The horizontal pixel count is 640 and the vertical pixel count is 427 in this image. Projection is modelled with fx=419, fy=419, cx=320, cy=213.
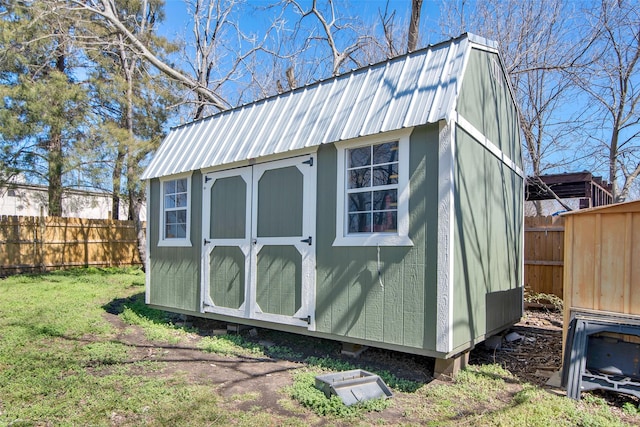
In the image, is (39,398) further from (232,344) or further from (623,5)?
(623,5)

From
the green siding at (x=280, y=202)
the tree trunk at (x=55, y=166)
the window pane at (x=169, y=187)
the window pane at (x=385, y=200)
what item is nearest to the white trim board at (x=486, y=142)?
the window pane at (x=385, y=200)

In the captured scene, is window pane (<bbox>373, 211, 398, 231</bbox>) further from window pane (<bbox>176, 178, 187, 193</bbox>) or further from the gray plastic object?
window pane (<bbox>176, 178, 187, 193</bbox>)

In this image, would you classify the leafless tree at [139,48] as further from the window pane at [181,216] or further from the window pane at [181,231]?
the window pane at [181,231]

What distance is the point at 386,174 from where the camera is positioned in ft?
14.5

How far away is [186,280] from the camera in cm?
662

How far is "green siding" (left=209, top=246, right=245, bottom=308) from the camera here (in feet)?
18.9

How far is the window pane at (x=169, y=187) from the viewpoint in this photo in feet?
23.2

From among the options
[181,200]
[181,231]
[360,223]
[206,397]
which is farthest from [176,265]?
[360,223]

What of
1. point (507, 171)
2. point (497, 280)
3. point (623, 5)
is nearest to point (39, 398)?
point (497, 280)

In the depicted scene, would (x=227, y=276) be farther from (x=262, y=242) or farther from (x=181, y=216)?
(x=181, y=216)

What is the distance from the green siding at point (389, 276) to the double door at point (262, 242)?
245 millimetres

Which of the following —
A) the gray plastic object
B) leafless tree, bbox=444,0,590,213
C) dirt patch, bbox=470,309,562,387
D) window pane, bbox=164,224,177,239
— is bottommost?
dirt patch, bbox=470,309,562,387

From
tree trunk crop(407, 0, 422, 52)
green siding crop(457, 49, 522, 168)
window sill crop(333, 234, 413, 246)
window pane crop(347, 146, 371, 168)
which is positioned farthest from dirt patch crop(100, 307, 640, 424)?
tree trunk crop(407, 0, 422, 52)

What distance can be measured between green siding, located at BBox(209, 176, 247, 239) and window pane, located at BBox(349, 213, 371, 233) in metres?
1.75
